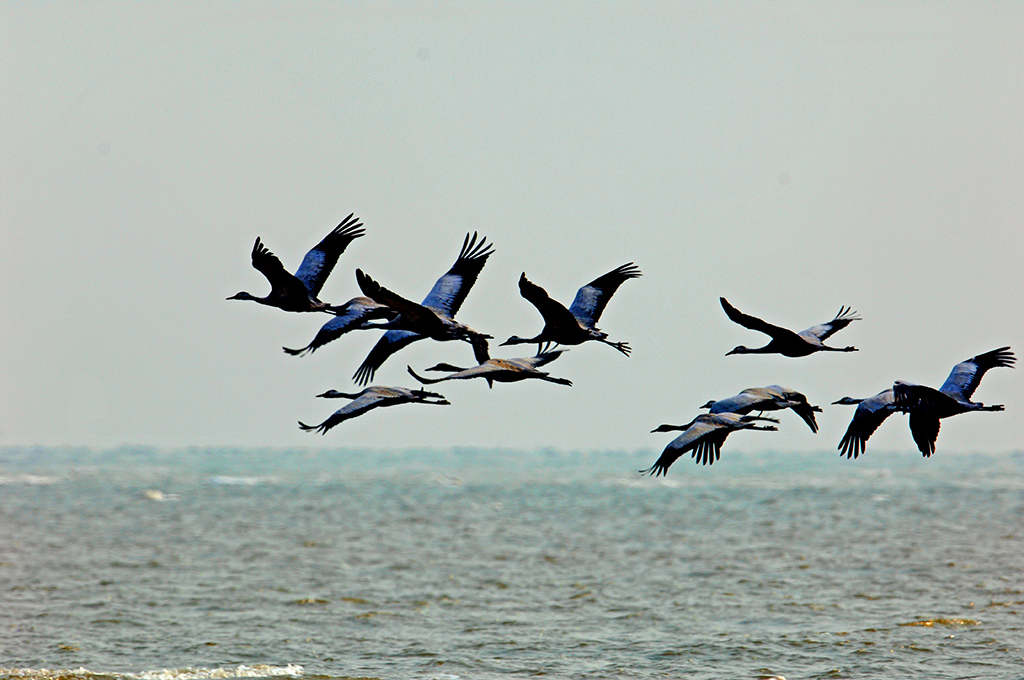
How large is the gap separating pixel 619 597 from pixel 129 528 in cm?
2183

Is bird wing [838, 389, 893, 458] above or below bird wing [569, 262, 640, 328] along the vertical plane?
below

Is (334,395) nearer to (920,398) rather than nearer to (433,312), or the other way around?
(433,312)

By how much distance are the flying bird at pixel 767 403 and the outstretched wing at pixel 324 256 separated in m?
4.15

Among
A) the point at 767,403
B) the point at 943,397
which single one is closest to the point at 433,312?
the point at 767,403

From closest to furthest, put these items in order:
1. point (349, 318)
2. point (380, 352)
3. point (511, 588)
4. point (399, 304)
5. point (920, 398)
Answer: point (399, 304), point (920, 398), point (349, 318), point (380, 352), point (511, 588)

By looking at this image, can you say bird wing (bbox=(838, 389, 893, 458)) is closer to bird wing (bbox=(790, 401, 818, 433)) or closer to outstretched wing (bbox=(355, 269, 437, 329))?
bird wing (bbox=(790, 401, 818, 433))

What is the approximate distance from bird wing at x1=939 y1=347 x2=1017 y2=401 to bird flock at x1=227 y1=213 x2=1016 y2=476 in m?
0.01

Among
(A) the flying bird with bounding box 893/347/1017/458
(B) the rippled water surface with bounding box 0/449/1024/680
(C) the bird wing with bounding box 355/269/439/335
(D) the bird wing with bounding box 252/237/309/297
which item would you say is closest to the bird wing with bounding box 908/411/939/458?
(A) the flying bird with bounding box 893/347/1017/458

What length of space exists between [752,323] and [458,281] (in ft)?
10.6

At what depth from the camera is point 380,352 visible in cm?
1389

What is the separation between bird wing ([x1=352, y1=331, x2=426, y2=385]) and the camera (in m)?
13.4

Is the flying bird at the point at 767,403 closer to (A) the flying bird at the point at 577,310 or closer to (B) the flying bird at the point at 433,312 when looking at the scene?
(A) the flying bird at the point at 577,310

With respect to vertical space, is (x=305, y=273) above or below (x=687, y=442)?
above

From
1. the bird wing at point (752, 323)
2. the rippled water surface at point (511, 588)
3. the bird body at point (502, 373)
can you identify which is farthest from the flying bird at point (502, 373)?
the rippled water surface at point (511, 588)
